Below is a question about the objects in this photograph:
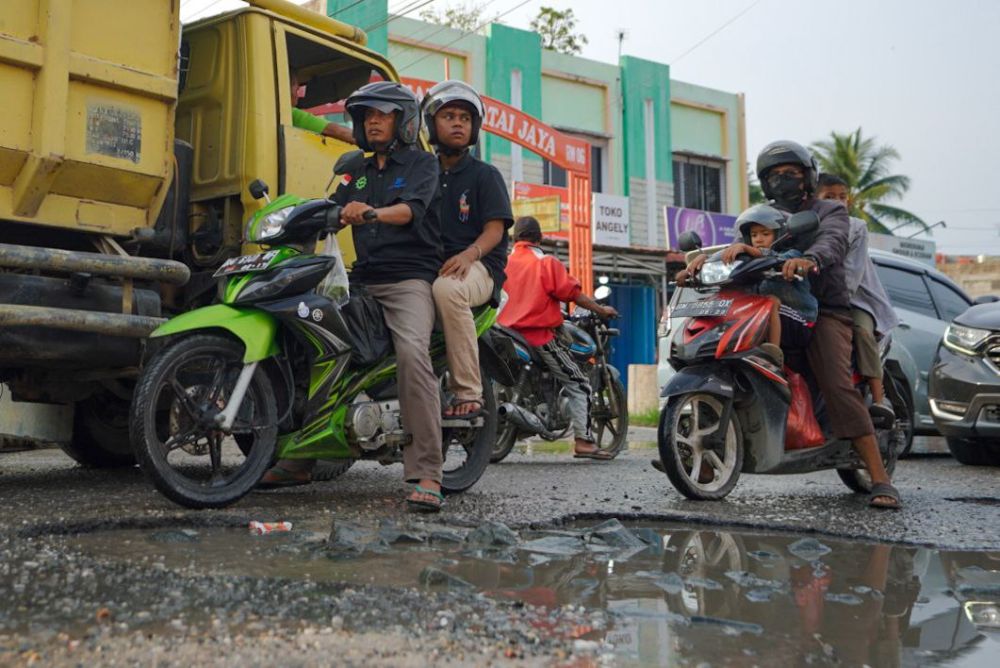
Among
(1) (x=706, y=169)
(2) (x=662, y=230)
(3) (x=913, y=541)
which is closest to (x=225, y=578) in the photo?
(3) (x=913, y=541)

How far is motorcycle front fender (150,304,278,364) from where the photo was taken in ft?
14.2

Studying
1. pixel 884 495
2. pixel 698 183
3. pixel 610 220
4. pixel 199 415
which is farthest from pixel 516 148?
pixel 199 415

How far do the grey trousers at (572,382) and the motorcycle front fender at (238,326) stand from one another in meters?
3.84

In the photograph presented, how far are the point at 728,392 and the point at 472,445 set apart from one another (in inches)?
53.9

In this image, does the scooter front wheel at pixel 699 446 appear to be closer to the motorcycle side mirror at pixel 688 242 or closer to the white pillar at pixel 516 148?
the motorcycle side mirror at pixel 688 242

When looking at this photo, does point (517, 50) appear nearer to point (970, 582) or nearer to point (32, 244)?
point (32, 244)

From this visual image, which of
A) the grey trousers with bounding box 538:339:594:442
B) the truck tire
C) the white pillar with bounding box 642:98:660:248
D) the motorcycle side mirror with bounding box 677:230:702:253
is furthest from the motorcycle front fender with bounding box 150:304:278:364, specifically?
the white pillar with bounding box 642:98:660:248

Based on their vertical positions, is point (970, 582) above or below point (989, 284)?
below

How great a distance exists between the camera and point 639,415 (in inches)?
578

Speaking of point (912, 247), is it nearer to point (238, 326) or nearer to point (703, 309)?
point (703, 309)

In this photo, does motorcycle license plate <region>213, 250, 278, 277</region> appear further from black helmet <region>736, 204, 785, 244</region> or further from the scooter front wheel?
black helmet <region>736, 204, 785, 244</region>

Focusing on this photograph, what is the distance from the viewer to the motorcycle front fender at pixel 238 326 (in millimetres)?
4340

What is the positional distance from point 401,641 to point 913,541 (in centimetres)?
269

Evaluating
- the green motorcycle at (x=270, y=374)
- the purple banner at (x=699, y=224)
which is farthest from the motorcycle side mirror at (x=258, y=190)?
the purple banner at (x=699, y=224)
